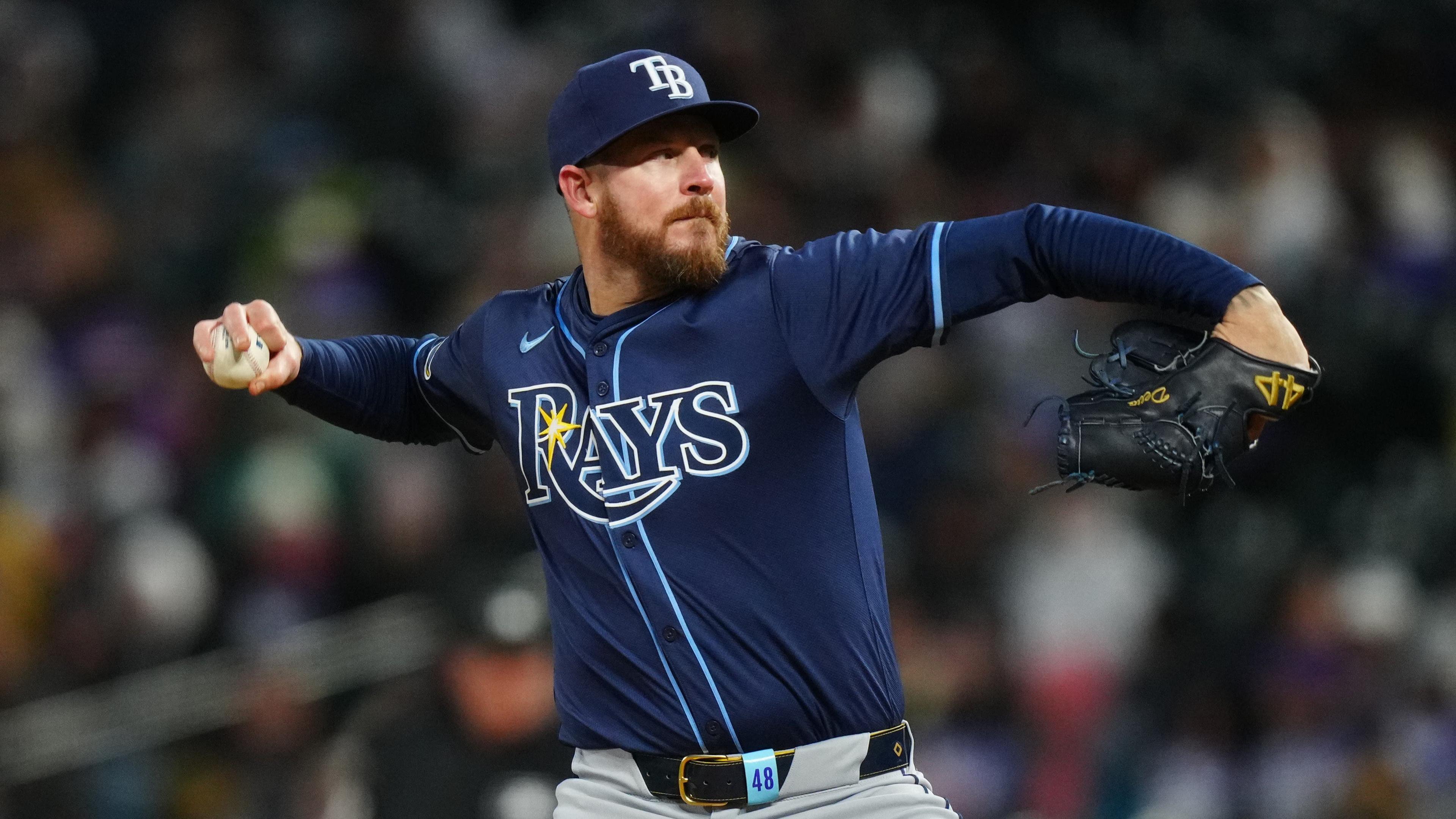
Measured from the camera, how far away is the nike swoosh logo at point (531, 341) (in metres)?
3.60

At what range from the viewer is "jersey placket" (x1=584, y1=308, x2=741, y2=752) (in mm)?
3254

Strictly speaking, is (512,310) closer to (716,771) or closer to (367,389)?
(367,389)

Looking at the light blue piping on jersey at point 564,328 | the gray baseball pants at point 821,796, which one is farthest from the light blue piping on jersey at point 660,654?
the light blue piping on jersey at point 564,328

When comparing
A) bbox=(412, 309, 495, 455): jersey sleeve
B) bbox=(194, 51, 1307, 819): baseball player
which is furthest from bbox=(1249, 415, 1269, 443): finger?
bbox=(412, 309, 495, 455): jersey sleeve

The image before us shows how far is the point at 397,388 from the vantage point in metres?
3.94

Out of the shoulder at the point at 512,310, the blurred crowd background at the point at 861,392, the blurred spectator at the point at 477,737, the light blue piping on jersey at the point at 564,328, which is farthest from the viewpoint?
the blurred crowd background at the point at 861,392

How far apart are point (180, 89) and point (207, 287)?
1414 millimetres

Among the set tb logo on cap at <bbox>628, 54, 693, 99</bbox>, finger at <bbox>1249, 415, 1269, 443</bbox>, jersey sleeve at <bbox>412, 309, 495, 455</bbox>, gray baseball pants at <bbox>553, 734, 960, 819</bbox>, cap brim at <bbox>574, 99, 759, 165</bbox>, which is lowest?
gray baseball pants at <bbox>553, 734, 960, 819</bbox>

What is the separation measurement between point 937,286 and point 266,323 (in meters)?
1.43

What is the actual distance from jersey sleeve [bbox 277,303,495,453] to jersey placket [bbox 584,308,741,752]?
1.51ft

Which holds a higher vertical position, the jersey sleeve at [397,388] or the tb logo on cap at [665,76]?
the tb logo on cap at [665,76]

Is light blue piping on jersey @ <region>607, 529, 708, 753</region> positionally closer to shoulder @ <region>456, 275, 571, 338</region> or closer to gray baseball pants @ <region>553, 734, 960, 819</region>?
gray baseball pants @ <region>553, 734, 960, 819</region>

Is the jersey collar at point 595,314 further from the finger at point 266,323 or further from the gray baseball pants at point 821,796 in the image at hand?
the gray baseball pants at point 821,796

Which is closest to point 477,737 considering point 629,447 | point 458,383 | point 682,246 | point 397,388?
point 397,388
